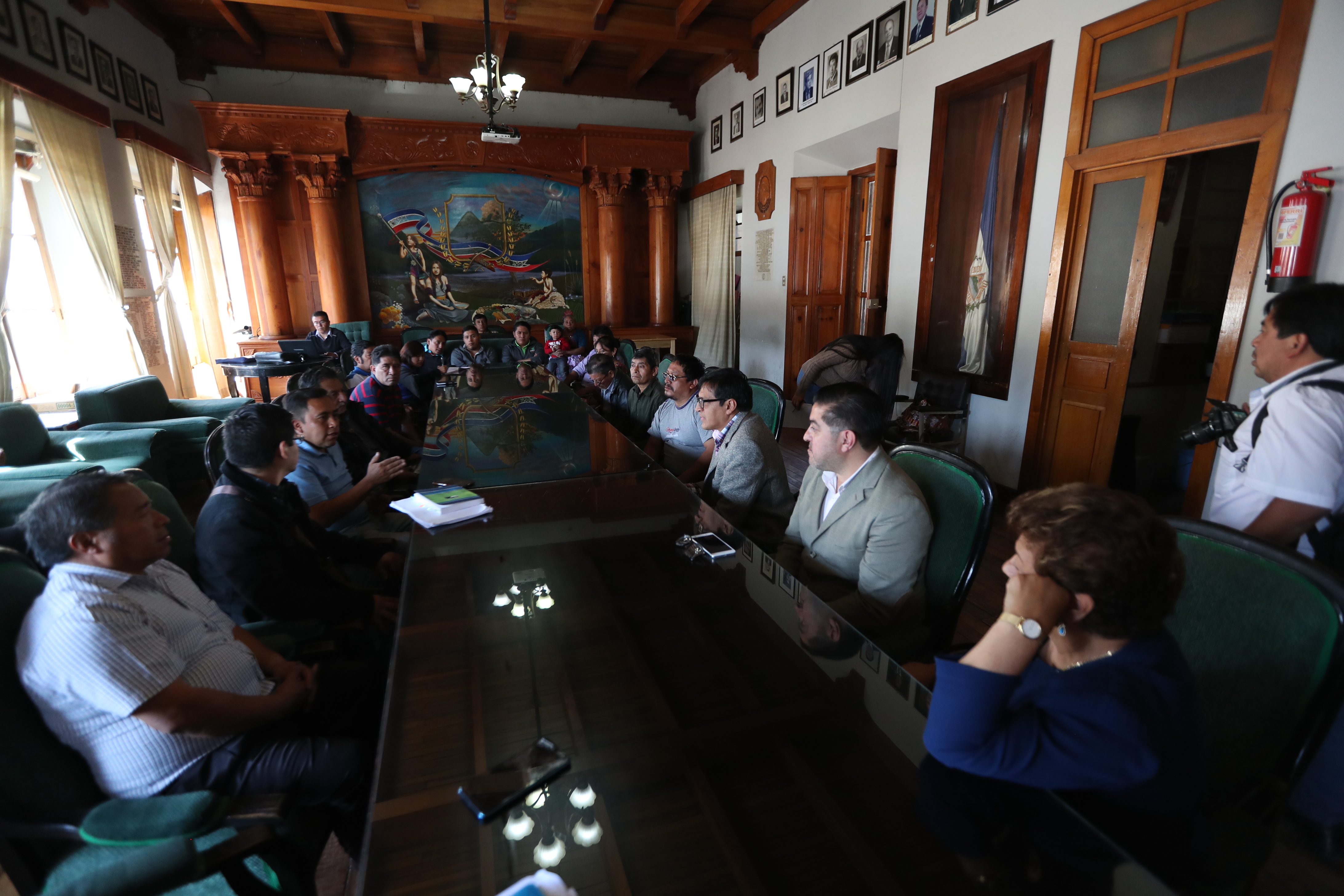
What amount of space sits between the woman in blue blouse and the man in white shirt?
1080mm

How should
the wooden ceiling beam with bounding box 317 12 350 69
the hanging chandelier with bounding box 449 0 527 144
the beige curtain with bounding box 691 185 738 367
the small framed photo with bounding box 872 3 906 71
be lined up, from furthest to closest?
the beige curtain with bounding box 691 185 738 367 < the wooden ceiling beam with bounding box 317 12 350 69 < the hanging chandelier with bounding box 449 0 527 144 < the small framed photo with bounding box 872 3 906 71

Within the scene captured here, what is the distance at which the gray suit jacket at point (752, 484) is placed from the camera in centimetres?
232

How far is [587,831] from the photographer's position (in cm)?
79

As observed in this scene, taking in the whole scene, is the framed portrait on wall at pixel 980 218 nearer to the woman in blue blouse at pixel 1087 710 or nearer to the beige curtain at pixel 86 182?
the woman in blue blouse at pixel 1087 710

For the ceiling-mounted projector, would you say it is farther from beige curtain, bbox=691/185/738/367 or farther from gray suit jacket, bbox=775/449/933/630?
gray suit jacket, bbox=775/449/933/630

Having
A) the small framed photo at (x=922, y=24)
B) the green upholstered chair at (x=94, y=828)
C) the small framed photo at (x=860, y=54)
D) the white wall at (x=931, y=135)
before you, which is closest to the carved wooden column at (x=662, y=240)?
the white wall at (x=931, y=135)

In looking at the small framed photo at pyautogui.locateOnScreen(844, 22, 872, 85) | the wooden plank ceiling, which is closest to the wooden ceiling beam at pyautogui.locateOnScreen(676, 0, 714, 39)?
the wooden plank ceiling

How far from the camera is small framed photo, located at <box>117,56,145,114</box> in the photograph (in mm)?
5785

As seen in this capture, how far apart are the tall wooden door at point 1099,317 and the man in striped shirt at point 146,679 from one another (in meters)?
3.83

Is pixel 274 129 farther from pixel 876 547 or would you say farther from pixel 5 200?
pixel 876 547

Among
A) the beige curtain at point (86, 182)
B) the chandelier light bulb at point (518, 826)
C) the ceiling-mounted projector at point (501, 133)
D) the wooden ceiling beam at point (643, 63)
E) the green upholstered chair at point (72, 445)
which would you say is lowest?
the green upholstered chair at point (72, 445)

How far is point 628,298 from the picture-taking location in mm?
9453

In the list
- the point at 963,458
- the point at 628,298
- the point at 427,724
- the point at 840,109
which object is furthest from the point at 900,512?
the point at 628,298

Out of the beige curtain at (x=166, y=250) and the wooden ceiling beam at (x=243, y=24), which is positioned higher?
the wooden ceiling beam at (x=243, y=24)
